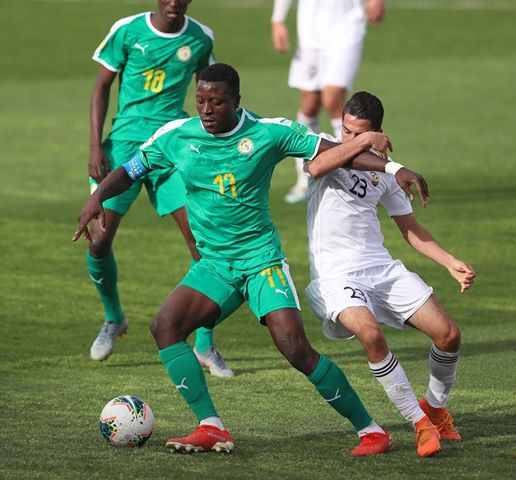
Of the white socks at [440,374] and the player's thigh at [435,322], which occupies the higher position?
the player's thigh at [435,322]

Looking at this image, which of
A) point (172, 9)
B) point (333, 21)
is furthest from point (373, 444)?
point (333, 21)

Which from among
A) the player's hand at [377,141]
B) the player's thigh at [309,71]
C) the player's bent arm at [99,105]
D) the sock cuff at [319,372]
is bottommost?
the player's thigh at [309,71]

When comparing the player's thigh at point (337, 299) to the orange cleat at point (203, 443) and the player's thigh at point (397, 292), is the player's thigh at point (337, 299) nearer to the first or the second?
the player's thigh at point (397, 292)

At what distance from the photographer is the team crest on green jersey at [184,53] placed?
1027 cm

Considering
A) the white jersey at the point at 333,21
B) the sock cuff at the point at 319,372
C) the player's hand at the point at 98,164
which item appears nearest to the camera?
the sock cuff at the point at 319,372

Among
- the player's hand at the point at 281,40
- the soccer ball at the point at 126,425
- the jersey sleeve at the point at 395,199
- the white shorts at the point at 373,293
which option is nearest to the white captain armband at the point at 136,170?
the white shorts at the point at 373,293

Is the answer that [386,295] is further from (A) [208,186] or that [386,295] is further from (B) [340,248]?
(A) [208,186]

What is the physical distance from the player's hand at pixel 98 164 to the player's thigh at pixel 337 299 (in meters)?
2.63

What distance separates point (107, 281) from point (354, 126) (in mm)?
3138

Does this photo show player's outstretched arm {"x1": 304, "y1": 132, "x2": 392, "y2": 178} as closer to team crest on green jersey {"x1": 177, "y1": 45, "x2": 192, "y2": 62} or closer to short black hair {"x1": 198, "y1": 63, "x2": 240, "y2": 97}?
short black hair {"x1": 198, "y1": 63, "x2": 240, "y2": 97}

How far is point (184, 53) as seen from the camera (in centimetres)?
1027

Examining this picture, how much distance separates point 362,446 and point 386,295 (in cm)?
95

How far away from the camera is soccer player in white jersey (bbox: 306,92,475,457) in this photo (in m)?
7.65

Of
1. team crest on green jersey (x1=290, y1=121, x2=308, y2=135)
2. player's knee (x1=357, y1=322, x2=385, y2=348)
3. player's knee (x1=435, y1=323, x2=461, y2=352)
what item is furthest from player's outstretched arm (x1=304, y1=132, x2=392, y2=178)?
player's knee (x1=435, y1=323, x2=461, y2=352)
